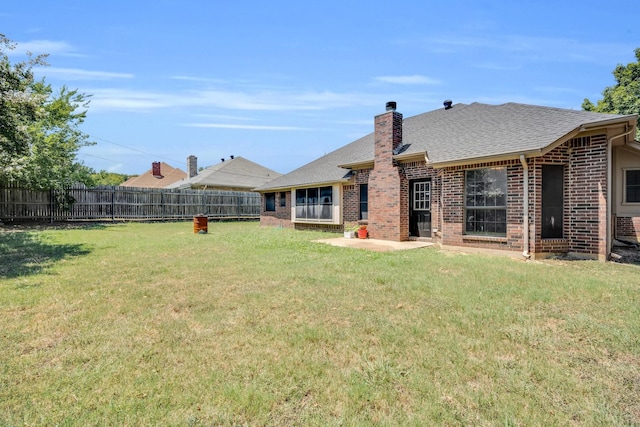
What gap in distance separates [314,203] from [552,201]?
9.99 m

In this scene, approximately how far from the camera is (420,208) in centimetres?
1142

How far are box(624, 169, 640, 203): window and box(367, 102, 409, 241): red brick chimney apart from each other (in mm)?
7558

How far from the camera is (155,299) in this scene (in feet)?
15.6

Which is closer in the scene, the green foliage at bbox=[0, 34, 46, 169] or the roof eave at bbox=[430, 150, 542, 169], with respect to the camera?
the roof eave at bbox=[430, 150, 542, 169]

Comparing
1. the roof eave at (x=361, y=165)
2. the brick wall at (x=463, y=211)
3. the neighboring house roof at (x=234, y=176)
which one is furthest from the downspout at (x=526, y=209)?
the neighboring house roof at (x=234, y=176)

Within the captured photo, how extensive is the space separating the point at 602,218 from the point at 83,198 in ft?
81.4

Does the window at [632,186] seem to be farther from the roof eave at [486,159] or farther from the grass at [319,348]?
the grass at [319,348]

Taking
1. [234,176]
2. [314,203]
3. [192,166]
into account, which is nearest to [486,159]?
[314,203]

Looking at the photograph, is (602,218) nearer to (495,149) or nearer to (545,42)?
(495,149)

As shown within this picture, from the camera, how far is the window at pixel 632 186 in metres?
11.0

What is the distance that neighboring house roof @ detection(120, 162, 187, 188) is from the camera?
4659 centimetres

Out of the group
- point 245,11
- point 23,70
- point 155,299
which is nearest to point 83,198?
point 23,70

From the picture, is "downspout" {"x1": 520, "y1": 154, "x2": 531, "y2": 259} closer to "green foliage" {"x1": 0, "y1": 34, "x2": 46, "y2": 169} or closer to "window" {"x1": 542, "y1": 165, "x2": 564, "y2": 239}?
"window" {"x1": 542, "y1": 165, "x2": 564, "y2": 239}

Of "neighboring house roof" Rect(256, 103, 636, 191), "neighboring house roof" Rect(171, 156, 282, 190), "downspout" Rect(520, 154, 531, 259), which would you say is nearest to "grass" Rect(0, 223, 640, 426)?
"downspout" Rect(520, 154, 531, 259)
